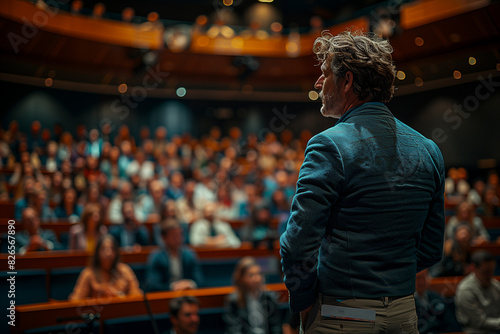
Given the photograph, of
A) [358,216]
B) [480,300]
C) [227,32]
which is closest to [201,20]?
[227,32]

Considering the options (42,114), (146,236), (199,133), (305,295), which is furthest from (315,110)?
(305,295)

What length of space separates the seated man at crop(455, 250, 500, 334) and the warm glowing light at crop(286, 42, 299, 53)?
4762 millimetres

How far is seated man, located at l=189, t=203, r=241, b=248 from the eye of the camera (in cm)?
293

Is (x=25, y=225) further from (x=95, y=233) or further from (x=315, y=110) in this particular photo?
(x=315, y=110)

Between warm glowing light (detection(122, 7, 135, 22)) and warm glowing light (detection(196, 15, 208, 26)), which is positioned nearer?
warm glowing light (detection(122, 7, 135, 22))

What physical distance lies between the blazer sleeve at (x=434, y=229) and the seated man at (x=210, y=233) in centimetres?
225

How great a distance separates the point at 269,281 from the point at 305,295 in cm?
186

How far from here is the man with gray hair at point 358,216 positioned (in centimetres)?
62

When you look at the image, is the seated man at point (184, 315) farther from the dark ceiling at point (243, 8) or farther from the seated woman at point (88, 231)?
the dark ceiling at point (243, 8)

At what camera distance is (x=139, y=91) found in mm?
7004

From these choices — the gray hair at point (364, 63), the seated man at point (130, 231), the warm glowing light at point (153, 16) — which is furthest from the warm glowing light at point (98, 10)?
the gray hair at point (364, 63)

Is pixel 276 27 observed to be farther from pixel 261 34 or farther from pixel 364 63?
pixel 364 63

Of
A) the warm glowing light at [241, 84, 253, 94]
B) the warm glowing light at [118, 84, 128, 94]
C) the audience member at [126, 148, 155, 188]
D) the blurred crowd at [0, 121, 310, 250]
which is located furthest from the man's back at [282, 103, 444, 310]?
the warm glowing light at [241, 84, 253, 94]

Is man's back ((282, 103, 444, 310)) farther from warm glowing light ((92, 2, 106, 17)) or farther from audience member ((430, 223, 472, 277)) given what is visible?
warm glowing light ((92, 2, 106, 17))
